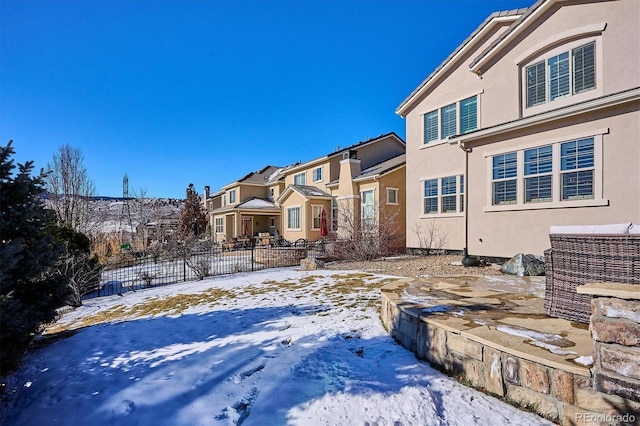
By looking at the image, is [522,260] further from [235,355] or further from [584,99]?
[235,355]

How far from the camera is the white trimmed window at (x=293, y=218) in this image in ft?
74.9

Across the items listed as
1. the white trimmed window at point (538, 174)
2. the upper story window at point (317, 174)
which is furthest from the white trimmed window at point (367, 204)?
the white trimmed window at point (538, 174)

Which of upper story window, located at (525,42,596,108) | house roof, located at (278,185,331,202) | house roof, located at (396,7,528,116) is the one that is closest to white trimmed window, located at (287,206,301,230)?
house roof, located at (278,185,331,202)

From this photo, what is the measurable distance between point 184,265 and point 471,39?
14.1m

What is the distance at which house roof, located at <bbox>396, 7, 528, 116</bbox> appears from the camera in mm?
A: 11672

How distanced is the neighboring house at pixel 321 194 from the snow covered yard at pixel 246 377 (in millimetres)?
11405

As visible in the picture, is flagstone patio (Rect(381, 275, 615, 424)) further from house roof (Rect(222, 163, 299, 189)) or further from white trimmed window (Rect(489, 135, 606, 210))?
house roof (Rect(222, 163, 299, 189))

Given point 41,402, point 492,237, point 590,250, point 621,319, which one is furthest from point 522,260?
point 41,402

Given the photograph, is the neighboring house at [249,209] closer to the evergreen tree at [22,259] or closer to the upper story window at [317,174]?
the upper story window at [317,174]

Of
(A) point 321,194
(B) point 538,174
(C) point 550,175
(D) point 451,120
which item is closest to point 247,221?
(A) point 321,194

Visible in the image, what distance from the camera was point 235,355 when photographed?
400 centimetres

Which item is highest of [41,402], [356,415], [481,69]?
[481,69]

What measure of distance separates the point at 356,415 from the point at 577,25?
11.9m

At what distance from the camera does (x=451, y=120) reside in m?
12.8
